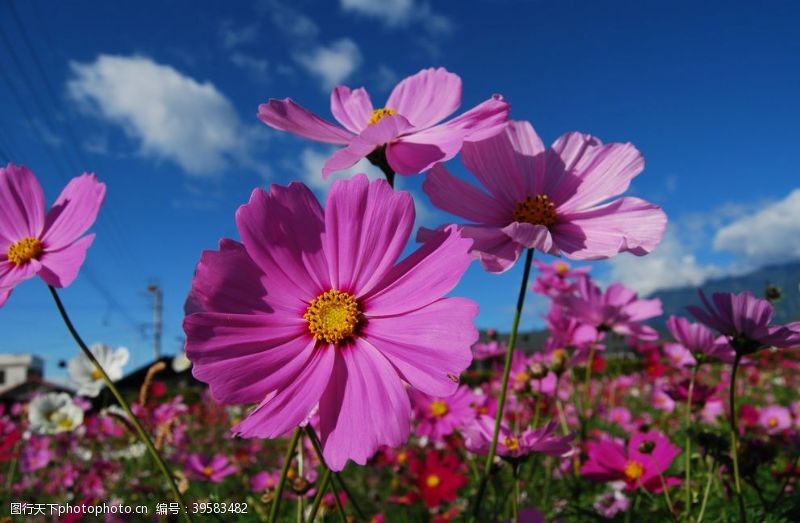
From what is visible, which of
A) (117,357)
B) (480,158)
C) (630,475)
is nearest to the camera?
(480,158)

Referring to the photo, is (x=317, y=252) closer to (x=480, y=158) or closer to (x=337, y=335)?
(x=337, y=335)

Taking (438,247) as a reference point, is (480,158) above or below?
above

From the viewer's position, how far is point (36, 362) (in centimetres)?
4000

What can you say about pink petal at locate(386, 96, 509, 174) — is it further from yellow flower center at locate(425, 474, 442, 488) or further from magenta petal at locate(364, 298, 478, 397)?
yellow flower center at locate(425, 474, 442, 488)

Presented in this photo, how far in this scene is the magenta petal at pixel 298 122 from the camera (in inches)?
30.4

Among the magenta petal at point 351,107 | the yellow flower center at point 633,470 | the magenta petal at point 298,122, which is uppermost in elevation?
the magenta petal at point 351,107

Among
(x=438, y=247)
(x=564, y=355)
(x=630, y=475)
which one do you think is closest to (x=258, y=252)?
(x=438, y=247)

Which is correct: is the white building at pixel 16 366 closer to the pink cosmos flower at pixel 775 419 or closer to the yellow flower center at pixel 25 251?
the pink cosmos flower at pixel 775 419

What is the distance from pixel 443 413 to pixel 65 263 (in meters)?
1.70

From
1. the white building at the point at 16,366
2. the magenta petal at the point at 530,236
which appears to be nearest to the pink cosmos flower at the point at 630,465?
the magenta petal at the point at 530,236

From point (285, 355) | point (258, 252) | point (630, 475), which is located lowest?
point (630, 475)

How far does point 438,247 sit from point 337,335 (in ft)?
0.52

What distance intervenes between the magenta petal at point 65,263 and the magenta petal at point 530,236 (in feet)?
1.81

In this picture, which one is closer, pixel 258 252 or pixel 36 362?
pixel 258 252
